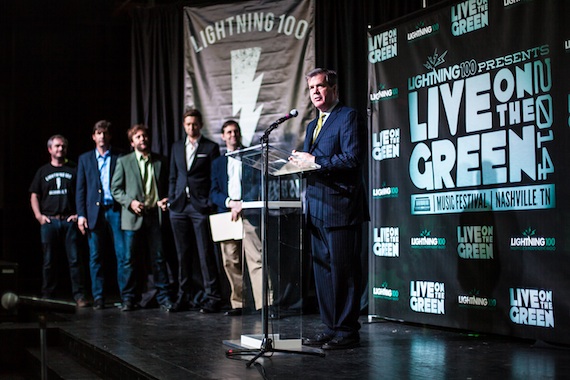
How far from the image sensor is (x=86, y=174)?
7.49 metres

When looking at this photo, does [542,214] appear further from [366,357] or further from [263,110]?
[263,110]

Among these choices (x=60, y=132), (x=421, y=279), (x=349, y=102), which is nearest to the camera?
(x=421, y=279)

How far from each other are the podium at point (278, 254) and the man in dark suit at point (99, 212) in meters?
3.12

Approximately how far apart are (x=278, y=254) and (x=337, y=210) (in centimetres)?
45

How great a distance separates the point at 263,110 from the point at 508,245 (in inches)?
122

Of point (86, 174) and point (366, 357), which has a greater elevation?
point (86, 174)

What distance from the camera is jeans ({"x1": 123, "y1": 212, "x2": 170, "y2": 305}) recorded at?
23.5 feet

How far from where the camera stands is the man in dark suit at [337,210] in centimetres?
450

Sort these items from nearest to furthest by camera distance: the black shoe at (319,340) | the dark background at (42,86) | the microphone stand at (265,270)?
the microphone stand at (265,270)
the black shoe at (319,340)
the dark background at (42,86)

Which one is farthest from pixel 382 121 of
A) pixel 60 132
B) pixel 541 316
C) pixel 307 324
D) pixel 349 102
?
pixel 60 132

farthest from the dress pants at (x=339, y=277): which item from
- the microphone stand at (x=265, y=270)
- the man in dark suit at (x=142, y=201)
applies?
the man in dark suit at (x=142, y=201)

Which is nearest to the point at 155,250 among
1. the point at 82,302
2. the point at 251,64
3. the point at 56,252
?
the point at 82,302

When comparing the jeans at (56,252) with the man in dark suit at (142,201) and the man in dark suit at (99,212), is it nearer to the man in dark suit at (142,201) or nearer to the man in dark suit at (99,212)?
the man in dark suit at (99,212)

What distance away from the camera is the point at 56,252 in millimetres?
7805
